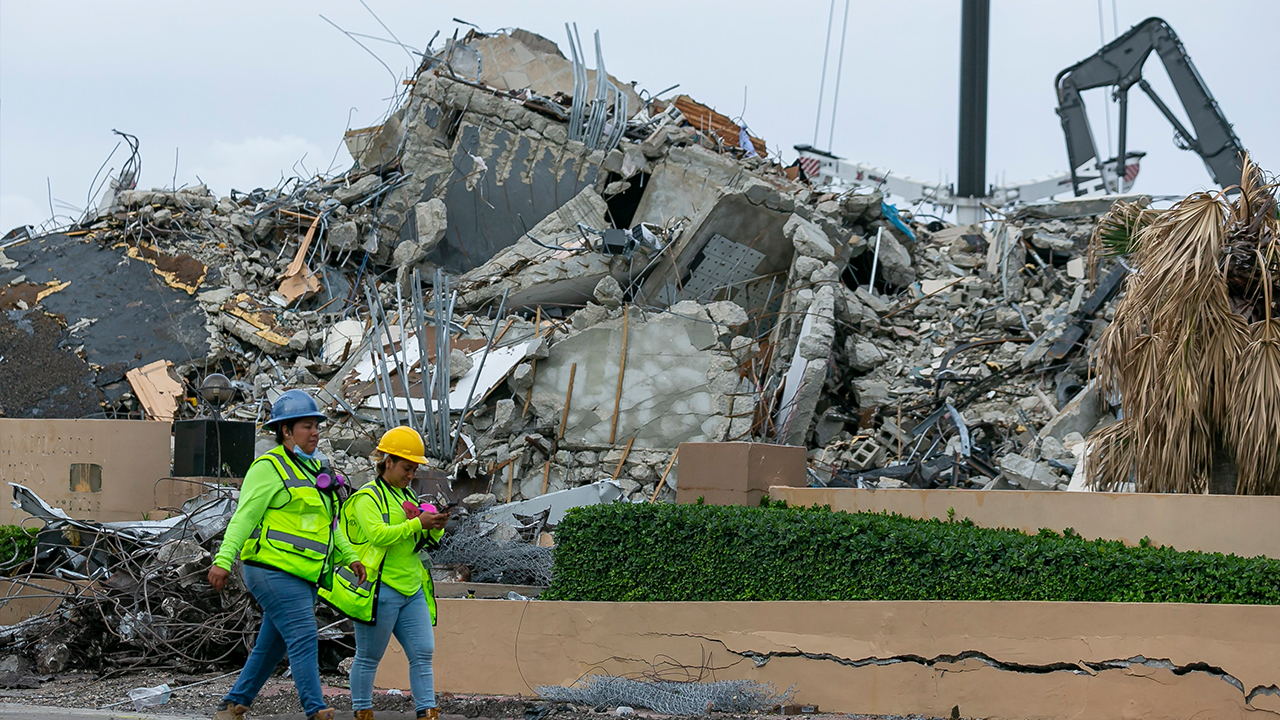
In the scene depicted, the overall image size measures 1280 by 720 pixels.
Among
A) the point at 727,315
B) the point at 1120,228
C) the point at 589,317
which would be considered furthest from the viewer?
the point at 589,317

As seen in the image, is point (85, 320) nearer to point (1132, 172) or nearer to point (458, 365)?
point (458, 365)

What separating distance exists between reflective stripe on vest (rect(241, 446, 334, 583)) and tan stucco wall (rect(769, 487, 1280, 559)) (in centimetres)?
405

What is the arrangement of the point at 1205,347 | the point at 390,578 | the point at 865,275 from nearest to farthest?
the point at 390,578
the point at 1205,347
the point at 865,275

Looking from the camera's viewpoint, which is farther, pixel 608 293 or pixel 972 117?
pixel 972 117

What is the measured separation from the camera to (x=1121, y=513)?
22.3 ft

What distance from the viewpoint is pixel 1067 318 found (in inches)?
592

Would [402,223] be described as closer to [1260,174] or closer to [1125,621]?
[1260,174]

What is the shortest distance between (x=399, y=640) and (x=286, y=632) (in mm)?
507


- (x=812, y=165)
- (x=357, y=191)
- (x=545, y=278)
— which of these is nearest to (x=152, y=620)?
(x=545, y=278)

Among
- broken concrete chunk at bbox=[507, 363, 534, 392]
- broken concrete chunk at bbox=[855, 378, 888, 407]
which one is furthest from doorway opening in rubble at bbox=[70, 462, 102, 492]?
broken concrete chunk at bbox=[855, 378, 888, 407]

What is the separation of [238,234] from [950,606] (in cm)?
1341

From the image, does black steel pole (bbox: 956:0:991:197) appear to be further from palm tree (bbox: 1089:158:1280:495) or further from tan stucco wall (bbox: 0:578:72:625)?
tan stucco wall (bbox: 0:578:72:625)

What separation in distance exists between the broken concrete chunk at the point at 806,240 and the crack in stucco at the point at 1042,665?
8.05 meters

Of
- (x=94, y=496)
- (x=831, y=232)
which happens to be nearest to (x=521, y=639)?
(x=94, y=496)
